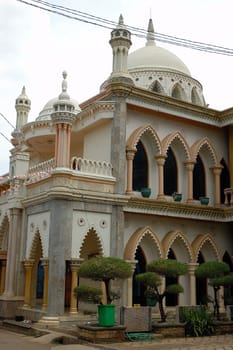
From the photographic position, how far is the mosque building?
12.6m

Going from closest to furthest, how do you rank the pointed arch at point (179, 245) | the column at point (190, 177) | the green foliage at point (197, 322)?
the green foliage at point (197, 322)
the pointed arch at point (179, 245)
the column at point (190, 177)

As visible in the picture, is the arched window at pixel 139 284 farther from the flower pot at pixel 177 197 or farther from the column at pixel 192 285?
the flower pot at pixel 177 197

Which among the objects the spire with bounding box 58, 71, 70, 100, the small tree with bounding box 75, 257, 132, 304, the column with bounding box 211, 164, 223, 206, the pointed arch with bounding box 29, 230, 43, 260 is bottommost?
the small tree with bounding box 75, 257, 132, 304

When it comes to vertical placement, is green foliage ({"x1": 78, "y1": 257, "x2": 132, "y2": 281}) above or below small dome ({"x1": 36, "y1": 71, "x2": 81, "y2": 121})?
below

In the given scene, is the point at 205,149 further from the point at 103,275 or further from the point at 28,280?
the point at 103,275

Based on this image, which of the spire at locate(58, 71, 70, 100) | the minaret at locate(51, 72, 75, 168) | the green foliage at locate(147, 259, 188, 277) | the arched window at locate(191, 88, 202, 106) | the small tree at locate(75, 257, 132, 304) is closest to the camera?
the small tree at locate(75, 257, 132, 304)

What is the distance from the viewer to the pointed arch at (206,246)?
14959 mm

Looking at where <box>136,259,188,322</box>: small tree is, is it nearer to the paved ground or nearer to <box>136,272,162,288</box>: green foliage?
<box>136,272,162,288</box>: green foliage

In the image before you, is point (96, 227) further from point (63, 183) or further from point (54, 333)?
point (54, 333)

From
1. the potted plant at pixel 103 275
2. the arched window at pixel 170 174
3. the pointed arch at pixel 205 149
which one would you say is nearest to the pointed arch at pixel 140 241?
the arched window at pixel 170 174

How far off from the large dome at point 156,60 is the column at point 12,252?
7.88 meters

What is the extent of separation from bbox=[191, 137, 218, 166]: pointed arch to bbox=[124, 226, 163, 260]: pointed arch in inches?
121

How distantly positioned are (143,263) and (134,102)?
4.89 metres

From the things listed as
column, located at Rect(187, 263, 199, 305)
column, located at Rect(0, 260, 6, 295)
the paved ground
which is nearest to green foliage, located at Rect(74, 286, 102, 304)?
the paved ground
